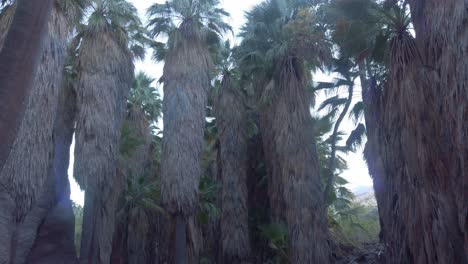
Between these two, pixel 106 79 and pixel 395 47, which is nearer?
pixel 395 47

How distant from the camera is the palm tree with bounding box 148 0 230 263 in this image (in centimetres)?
1902

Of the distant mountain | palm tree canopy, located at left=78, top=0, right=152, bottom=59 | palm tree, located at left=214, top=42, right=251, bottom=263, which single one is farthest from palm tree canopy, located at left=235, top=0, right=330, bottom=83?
the distant mountain

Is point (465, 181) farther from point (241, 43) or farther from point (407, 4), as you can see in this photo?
point (241, 43)

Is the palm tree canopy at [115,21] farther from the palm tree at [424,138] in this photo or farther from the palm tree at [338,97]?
the palm tree at [424,138]

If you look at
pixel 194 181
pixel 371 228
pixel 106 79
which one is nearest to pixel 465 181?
pixel 194 181

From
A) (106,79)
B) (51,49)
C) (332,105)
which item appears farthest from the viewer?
(332,105)

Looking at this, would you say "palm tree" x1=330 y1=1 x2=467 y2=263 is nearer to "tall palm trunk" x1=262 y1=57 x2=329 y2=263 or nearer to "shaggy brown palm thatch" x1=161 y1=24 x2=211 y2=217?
"tall palm trunk" x1=262 y1=57 x2=329 y2=263

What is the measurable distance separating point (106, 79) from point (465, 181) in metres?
12.4

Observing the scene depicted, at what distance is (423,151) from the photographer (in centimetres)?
1073

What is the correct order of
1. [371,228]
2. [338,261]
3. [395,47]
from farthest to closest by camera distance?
[371,228] → [338,261] → [395,47]

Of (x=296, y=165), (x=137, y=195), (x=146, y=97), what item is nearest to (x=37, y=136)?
(x=296, y=165)

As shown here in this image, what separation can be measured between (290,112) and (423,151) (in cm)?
914

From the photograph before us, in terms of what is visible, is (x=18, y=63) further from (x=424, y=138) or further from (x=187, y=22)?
(x=187, y=22)

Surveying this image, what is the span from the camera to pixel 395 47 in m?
12.0
